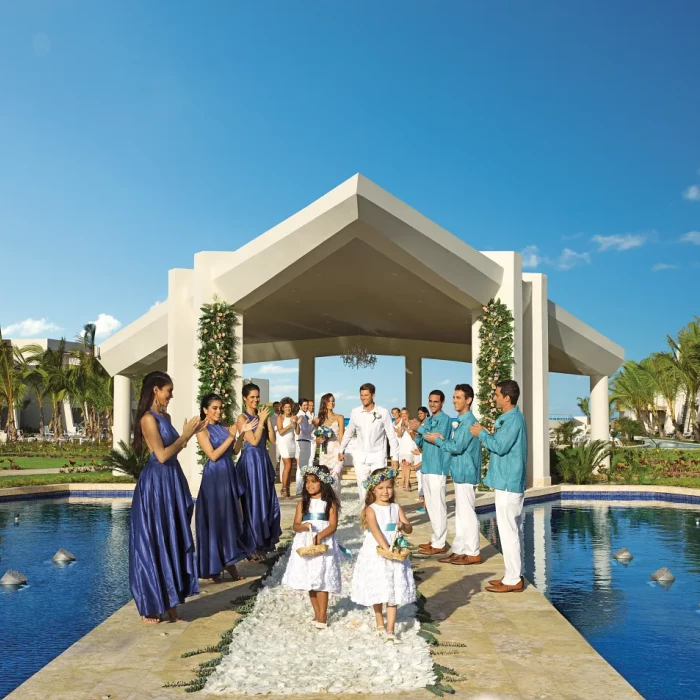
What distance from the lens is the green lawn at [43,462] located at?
2119cm

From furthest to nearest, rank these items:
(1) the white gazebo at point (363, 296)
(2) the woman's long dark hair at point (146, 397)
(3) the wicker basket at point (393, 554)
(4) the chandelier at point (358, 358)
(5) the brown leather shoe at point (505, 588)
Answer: (4) the chandelier at point (358, 358), (1) the white gazebo at point (363, 296), (5) the brown leather shoe at point (505, 588), (2) the woman's long dark hair at point (146, 397), (3) the wicker basket at point (393, 554)

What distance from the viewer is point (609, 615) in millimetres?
5688

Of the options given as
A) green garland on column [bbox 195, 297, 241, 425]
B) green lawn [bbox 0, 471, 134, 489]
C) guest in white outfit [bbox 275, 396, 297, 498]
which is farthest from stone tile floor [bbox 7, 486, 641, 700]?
green lawn [bbox 0, 471, 134, 489]

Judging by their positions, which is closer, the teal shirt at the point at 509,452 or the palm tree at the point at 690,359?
the teal shirt at the point at 509,452

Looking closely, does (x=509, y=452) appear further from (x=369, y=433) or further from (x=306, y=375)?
(x=306, y=375)

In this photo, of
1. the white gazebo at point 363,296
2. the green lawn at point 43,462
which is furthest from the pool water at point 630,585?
the green lawn at point 43,462

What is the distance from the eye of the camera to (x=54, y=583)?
6688 millimetres

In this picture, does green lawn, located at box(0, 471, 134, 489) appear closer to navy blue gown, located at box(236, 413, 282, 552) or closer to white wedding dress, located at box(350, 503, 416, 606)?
navy blue gown, located at box(236, 413, 282, 552)

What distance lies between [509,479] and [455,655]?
6.37 ft

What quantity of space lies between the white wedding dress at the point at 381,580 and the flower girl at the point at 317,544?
8.6 inches

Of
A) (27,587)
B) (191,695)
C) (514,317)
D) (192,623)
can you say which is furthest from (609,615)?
(514,317)

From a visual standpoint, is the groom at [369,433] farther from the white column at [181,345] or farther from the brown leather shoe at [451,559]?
the white column at [181,345]

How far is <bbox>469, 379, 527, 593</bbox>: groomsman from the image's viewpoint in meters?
5.91

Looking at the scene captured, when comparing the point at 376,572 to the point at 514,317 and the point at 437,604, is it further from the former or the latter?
the point at 514,317
